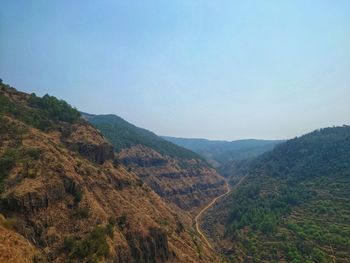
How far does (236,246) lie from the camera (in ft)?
268

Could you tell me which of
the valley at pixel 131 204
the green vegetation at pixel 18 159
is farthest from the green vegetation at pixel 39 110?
the green vegetation at pixel 18 159

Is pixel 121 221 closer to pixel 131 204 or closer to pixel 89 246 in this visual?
pixel 131 204

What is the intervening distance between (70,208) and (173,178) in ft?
332

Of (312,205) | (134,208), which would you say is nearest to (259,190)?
(312,205)

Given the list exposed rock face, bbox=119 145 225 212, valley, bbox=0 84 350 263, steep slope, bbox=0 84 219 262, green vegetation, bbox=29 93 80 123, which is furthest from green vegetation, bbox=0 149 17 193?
exposed rock face, bbox=119 145 225 212

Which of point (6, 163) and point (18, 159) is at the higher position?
point (18, 159)

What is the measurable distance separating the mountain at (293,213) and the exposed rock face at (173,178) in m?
16.1

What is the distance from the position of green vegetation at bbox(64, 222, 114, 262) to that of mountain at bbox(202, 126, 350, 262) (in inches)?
1765

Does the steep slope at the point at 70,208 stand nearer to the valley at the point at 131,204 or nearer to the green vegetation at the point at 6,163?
the green vegetation at the point at 6,163

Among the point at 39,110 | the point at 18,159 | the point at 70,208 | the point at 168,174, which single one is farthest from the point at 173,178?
the point at 18,159

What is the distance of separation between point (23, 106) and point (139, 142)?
276 ft

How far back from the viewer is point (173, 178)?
144 m

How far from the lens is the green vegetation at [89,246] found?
124 feet

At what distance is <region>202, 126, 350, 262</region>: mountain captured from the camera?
7225cm
